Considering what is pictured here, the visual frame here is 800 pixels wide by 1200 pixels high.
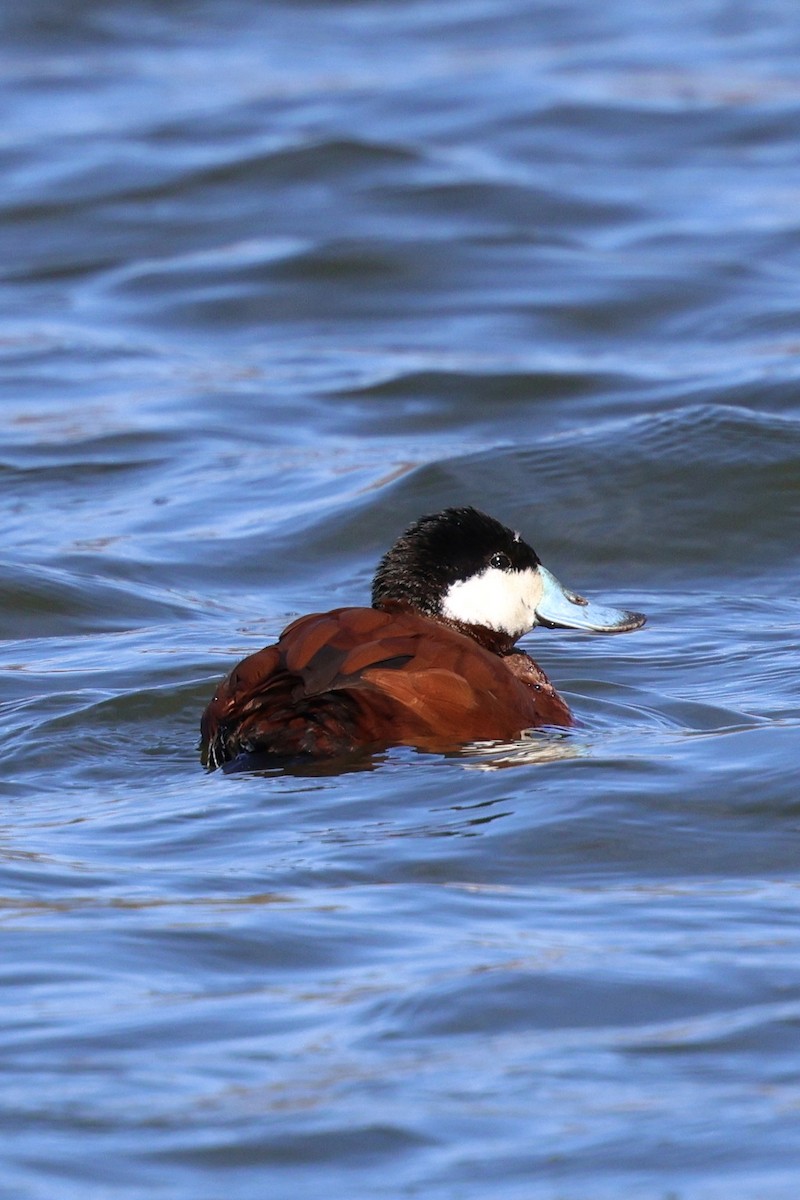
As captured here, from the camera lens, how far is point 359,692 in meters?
5.20

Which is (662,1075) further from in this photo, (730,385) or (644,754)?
(730,385)

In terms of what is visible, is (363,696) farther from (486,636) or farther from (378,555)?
(378,555)

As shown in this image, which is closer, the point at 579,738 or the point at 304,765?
the point at 304,765

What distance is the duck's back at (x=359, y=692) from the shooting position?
5207 mm

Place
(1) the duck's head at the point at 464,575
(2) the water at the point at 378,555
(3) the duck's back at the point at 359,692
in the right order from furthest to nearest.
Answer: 1. (1) the duck's head at the point at 464,575
2. (3) the duck's back at the point at 359,692
3. (2) the water at the point at 378,555

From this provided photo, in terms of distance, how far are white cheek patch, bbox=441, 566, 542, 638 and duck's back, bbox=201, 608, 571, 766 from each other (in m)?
0.51

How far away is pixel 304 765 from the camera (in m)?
5.23

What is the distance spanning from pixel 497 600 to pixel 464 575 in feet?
0.58

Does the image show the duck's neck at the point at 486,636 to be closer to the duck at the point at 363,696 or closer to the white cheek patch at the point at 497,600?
the white cheek patch at the point at 497,600

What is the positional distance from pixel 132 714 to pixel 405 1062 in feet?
9.38

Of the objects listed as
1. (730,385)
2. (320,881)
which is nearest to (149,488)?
(730,385)

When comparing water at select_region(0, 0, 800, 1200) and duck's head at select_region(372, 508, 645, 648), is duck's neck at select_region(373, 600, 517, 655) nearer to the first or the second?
duck's head at select_region(372, 508, 645, 648)

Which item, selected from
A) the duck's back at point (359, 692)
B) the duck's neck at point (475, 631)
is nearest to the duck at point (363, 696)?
the duck's back at point (359, 692)

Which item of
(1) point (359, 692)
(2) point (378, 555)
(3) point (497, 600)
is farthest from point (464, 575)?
(2) point (378, 555)
